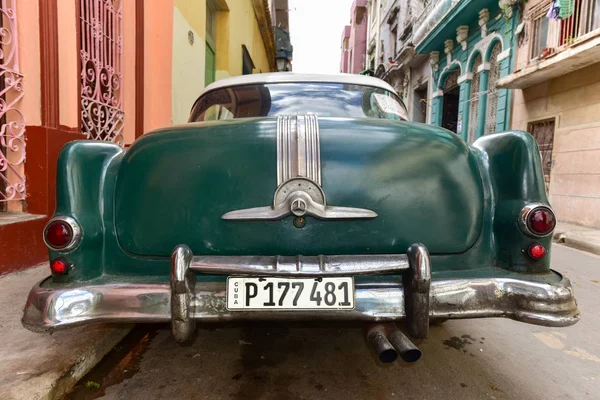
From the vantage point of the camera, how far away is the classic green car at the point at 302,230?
1634 millimetres

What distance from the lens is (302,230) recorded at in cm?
179

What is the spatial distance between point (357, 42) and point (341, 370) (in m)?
Answer: 41.8

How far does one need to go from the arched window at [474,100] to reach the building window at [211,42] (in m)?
8.19

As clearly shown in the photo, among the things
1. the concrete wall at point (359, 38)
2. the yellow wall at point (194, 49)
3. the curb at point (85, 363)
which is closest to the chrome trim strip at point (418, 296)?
the curb at point (85, 363)

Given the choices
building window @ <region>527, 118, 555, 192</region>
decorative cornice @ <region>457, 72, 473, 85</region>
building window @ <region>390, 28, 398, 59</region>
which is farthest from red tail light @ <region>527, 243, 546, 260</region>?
building window @ <region>390, 28, 398, 59</region>

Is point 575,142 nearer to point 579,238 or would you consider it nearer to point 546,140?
point 546,140

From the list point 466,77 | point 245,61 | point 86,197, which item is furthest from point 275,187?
point 466,77

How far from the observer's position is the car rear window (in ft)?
9.10

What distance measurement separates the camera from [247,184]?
181cm

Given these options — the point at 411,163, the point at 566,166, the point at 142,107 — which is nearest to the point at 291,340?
the point at 411,163

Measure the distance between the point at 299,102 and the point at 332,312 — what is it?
1656 mm

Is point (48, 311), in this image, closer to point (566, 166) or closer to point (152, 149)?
point (152, 149)

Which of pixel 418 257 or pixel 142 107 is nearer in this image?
pixel 418 257

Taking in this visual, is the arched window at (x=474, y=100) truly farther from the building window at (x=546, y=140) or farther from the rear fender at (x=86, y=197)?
the rear fender at (x=86, y=197)
